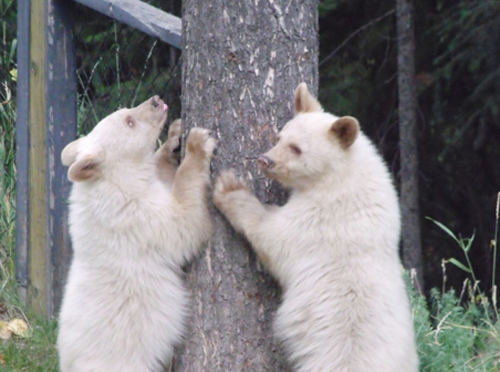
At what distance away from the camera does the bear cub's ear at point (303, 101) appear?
12.3ft

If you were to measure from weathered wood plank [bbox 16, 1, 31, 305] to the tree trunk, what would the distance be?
184 inches

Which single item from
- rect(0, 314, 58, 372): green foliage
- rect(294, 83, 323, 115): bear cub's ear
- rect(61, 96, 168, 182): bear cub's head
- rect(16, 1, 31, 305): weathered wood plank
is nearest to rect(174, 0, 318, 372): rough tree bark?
rect(294, 83, 323, 115): bear cub's ear

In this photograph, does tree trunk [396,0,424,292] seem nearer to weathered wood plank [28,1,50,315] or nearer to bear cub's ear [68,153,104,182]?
weathered wood plank [28,1,50,315]

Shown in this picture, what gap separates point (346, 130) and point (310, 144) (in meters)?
0.19

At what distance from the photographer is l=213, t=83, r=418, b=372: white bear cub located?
3609mm

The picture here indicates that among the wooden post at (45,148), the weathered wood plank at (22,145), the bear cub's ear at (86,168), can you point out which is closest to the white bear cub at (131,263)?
the bear cub's ear at (86,168)

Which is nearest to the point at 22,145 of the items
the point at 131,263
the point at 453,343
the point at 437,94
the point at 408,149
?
the point at 131,263

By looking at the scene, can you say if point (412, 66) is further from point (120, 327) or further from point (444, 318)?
point (120, 327)

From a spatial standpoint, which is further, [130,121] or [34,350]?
[34,350]

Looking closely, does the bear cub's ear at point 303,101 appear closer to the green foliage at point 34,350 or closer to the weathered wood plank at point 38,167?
the weathered wood plank at point 38,167

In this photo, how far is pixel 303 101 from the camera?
12.5 ft

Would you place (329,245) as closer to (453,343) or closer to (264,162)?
(264,162)

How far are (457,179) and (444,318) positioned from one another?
6.00 meters

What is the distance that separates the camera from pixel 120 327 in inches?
150
